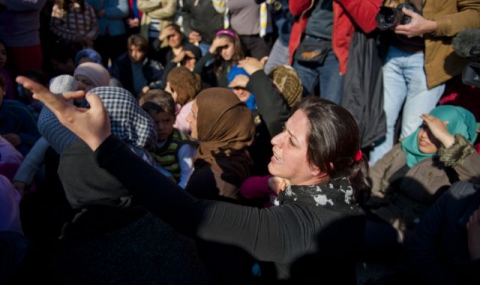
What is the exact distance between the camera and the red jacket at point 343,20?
294 cm

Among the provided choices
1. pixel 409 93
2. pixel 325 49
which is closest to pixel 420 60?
pixel 409 93

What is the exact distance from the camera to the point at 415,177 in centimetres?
276

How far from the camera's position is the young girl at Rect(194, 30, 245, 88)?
14.3ft

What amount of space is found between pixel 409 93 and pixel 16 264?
9.54 ft

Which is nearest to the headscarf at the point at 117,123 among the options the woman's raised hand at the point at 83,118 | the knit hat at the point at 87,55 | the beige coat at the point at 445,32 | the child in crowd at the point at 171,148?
the woman's raised hand at the point at 83,118

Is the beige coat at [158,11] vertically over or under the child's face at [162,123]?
under

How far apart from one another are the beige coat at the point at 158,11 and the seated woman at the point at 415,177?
349cm

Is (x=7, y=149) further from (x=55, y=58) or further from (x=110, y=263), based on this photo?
(x=55, y=58)

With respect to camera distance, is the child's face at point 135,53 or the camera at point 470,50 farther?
the child's face at point 135,53

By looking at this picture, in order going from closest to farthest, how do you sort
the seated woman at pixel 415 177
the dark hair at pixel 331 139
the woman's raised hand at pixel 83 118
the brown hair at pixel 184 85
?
the woman's raised hand at pixel 83 118 → the dark hair at pixel 331 139 → the seated woman at pixel 415 177 → the brown hair at pixel 184 85

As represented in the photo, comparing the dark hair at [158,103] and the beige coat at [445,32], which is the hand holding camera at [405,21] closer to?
the beige coat at [445,32]

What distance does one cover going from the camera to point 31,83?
1058 mm

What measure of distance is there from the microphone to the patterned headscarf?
2.00 m

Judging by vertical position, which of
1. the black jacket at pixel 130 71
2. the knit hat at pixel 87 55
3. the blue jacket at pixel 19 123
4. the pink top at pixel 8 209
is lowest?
the black jacket at pixel 130 71
